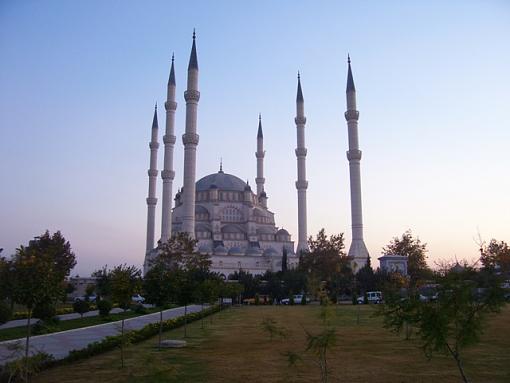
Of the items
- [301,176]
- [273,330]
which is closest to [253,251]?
[301,176]

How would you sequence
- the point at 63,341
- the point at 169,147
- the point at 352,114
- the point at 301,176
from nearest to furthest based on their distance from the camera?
1. the point at 63,341
2. the point at 352,114
3. the point at 169,147
4. the point at 301,176

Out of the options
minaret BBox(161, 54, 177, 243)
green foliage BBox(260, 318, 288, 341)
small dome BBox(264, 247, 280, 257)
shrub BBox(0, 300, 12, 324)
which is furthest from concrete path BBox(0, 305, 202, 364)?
small dome BBox(264, 247, 280, 257)

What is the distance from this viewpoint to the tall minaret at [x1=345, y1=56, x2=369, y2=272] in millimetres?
47938

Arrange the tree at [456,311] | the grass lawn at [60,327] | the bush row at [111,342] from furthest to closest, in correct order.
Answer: the grass lawn at [60,327]
the bush row at [111,342]
the tree at [456,311]

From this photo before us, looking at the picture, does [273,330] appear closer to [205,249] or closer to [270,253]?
[205,249]

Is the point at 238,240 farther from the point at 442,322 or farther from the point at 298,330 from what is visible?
the point at 442,322

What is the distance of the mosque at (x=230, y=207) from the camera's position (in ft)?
152

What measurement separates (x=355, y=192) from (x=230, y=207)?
2770 centimetres

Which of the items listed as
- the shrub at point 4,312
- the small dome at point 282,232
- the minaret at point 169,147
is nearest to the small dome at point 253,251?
the small dome at point 282,232

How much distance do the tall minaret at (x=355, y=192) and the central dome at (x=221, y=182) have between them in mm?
28084

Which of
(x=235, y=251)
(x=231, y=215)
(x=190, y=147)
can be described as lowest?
(x=235, y=251)

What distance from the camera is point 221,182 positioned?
76250 mm

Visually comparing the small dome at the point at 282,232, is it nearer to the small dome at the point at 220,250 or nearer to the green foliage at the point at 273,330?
the small dome at the point at 220,250

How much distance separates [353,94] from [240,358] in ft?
140
